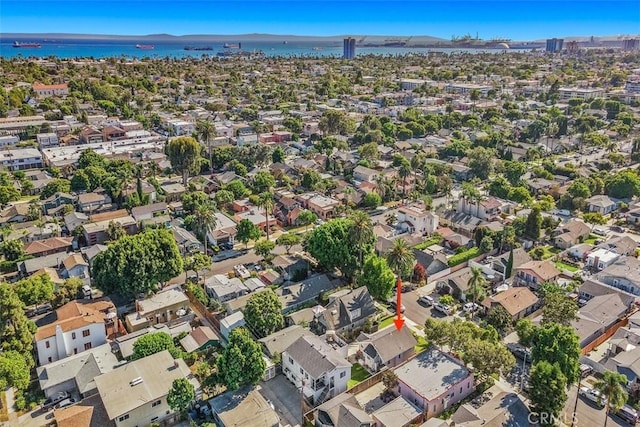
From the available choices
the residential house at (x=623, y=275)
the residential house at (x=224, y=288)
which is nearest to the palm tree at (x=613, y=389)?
the residential house at (x=623, y=275)

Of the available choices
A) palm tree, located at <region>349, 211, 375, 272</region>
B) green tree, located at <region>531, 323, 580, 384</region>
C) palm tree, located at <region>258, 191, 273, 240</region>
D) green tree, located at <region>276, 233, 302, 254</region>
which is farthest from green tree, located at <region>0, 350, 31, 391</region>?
green tree, located at <region>531, 323, 580, 384</region>

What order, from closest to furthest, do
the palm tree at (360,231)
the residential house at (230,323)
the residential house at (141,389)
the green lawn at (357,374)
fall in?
the residential house at (141,389) < the green lawn at (357,374) < the residential house at (230,323) < the palm tree at (360,231)

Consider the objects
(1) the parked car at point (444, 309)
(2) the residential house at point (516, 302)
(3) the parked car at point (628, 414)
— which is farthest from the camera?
(1) the parked car at point (444, 309)

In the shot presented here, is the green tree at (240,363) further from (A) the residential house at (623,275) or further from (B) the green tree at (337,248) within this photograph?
(A) the residential house at (623,275)

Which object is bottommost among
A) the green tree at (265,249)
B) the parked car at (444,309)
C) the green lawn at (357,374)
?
the green lawn at (357,374)

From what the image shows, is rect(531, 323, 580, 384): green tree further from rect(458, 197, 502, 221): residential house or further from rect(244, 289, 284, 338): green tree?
rect(458, 197, 502, 221): residential house

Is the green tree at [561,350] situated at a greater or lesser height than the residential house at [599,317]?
greater
